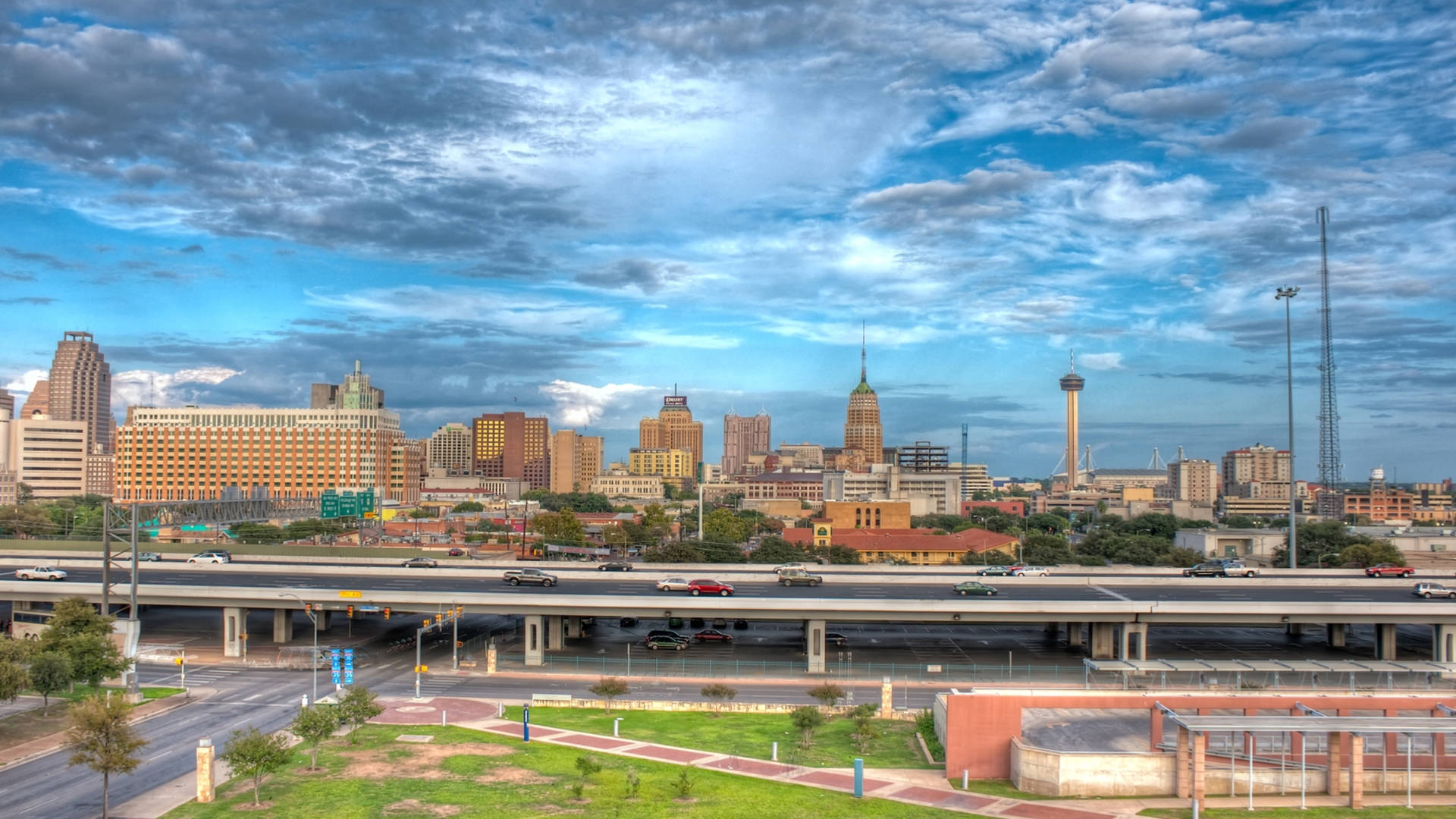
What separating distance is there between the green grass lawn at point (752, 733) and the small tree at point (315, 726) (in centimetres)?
1108

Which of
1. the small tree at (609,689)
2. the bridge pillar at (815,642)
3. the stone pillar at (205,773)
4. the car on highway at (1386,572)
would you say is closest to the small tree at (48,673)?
the stone pillar at (205,773)

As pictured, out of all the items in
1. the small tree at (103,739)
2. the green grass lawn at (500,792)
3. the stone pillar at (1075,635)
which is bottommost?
the stone pillar at (1075,635)

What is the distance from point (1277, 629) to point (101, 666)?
80.0 metres

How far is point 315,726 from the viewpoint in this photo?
132 feet

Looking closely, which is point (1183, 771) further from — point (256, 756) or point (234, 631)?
point (234, 631)

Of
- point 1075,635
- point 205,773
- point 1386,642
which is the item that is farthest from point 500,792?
point 1386,642

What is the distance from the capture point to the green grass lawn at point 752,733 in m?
44.2

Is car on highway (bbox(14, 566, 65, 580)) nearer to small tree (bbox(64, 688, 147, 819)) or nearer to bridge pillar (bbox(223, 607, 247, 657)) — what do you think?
bridge pillar (bbox(223, 607, 247, 657))

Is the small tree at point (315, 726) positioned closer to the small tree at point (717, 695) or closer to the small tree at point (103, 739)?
the small tree at point (103, 739)

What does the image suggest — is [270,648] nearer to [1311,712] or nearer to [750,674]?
[750,674]

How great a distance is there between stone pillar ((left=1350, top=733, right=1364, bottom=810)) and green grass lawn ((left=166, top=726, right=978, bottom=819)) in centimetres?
1468

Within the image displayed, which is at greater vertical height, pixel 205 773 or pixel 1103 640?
pixel 205 773

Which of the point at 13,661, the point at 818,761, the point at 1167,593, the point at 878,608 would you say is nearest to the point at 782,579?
the point at 878,608

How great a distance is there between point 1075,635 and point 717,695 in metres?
33.0
